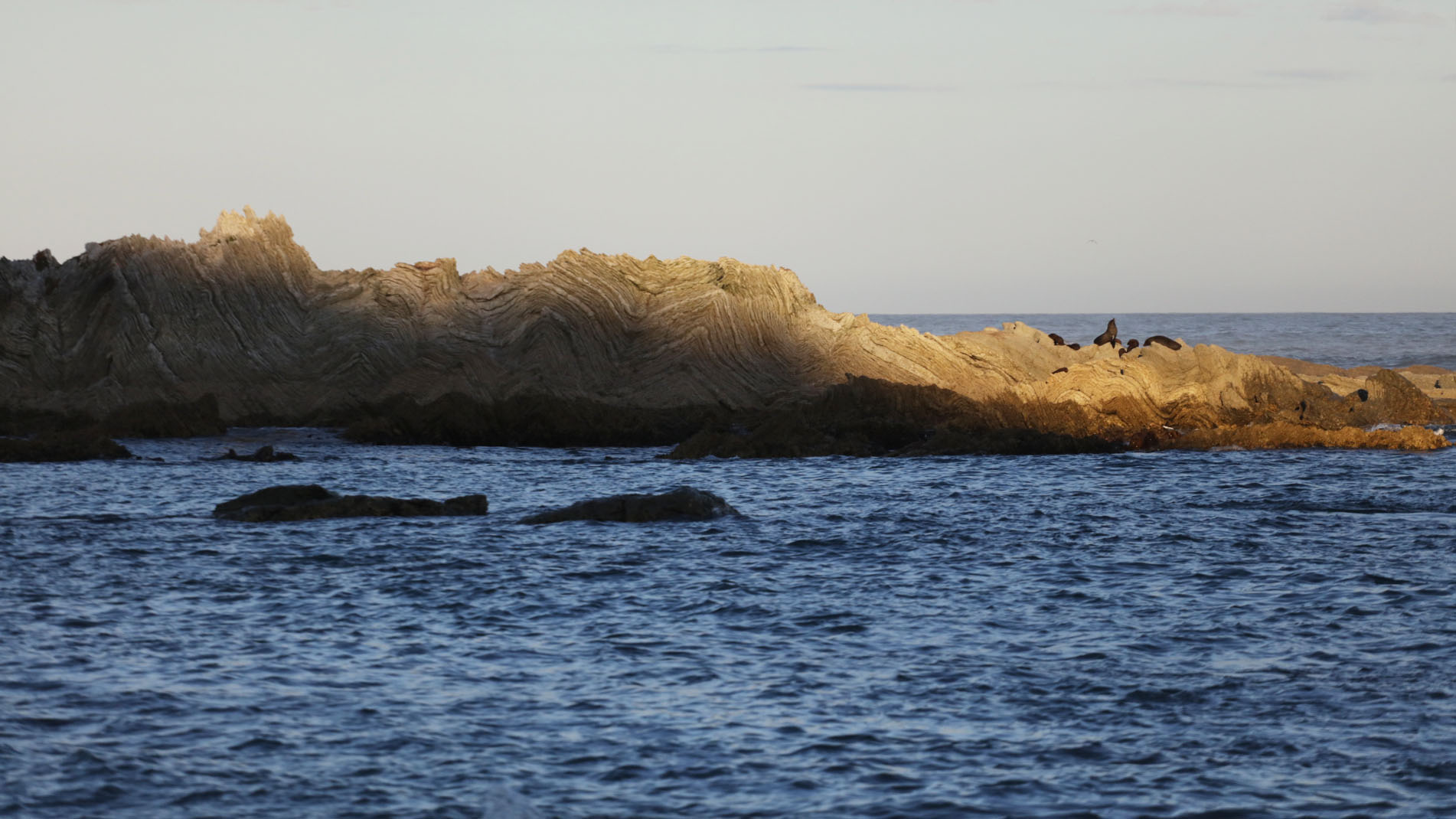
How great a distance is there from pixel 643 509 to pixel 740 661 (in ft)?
35.7

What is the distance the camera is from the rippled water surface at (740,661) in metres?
10.8

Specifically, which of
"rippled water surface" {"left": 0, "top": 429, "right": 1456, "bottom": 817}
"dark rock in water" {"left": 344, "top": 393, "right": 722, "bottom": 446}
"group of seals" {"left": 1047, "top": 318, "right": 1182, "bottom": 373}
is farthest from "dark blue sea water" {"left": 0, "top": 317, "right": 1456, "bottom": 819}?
"group of seals" {"left": 1047, "top": 318, "right": 1182, "bottom": 373}

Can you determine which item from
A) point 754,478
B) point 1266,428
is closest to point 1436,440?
point 1266,428

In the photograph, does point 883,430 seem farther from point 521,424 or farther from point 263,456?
point 263,456

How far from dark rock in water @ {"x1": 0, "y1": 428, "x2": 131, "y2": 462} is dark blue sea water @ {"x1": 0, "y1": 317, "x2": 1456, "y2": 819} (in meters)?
7.47

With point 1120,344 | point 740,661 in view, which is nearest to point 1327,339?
point 1120,344

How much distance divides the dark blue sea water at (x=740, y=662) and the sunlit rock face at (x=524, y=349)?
15027 mm

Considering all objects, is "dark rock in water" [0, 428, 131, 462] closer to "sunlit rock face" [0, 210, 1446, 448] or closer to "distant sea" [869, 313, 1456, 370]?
"sunlit rock face" [0, 210, 1446, 448]

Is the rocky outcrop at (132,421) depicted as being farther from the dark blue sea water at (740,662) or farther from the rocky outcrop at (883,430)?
the rocky outcrop at (883,430)

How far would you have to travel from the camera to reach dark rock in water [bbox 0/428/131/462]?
113ft

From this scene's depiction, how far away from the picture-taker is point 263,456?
1394 inches

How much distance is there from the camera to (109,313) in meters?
44.1

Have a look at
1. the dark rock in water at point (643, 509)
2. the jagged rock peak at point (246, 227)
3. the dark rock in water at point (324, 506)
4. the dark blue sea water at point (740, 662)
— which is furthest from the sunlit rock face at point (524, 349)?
the dark rock in water at point (643, 509)

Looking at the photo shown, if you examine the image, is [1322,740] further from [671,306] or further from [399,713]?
[671,306]
